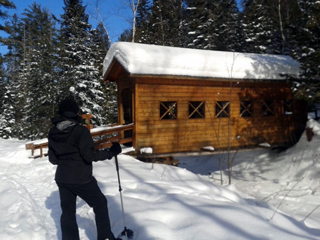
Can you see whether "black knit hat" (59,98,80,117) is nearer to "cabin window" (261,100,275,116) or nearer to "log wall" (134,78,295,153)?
"log wall" (134,78,295,153)

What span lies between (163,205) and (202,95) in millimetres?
6357

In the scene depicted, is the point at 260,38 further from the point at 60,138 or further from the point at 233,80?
the point at 60,138

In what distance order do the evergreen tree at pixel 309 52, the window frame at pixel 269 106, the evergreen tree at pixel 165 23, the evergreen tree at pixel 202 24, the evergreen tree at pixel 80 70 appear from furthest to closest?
the evergreen tree at pixel 165 23 < the evergreen tree at pixel 202 24 < the evergreen tree at pixel 80 70 < the window frame at pixel 269 106 < the evergreen tree at pixel 309 52

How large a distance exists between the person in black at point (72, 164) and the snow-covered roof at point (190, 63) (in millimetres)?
5454

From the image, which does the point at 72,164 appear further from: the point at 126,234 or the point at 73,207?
the point at 126,234

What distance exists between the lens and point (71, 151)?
285 centimetres

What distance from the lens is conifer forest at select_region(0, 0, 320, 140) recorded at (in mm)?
9812

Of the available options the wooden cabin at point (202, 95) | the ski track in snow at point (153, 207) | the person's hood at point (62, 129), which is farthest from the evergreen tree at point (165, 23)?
the person's hood at point (62, 129)

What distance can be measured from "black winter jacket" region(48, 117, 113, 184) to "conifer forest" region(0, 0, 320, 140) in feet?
28.0

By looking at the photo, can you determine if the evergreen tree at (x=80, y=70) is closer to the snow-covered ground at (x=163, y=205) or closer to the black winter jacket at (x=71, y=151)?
the snow-covered ground at (x=163, y=205)

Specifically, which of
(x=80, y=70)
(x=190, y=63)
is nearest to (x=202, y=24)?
(x=80, y=70)

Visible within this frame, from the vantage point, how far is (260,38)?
2088 centimetres

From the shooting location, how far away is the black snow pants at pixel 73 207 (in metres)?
2.91

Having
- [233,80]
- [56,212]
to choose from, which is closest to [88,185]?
[56,212]
